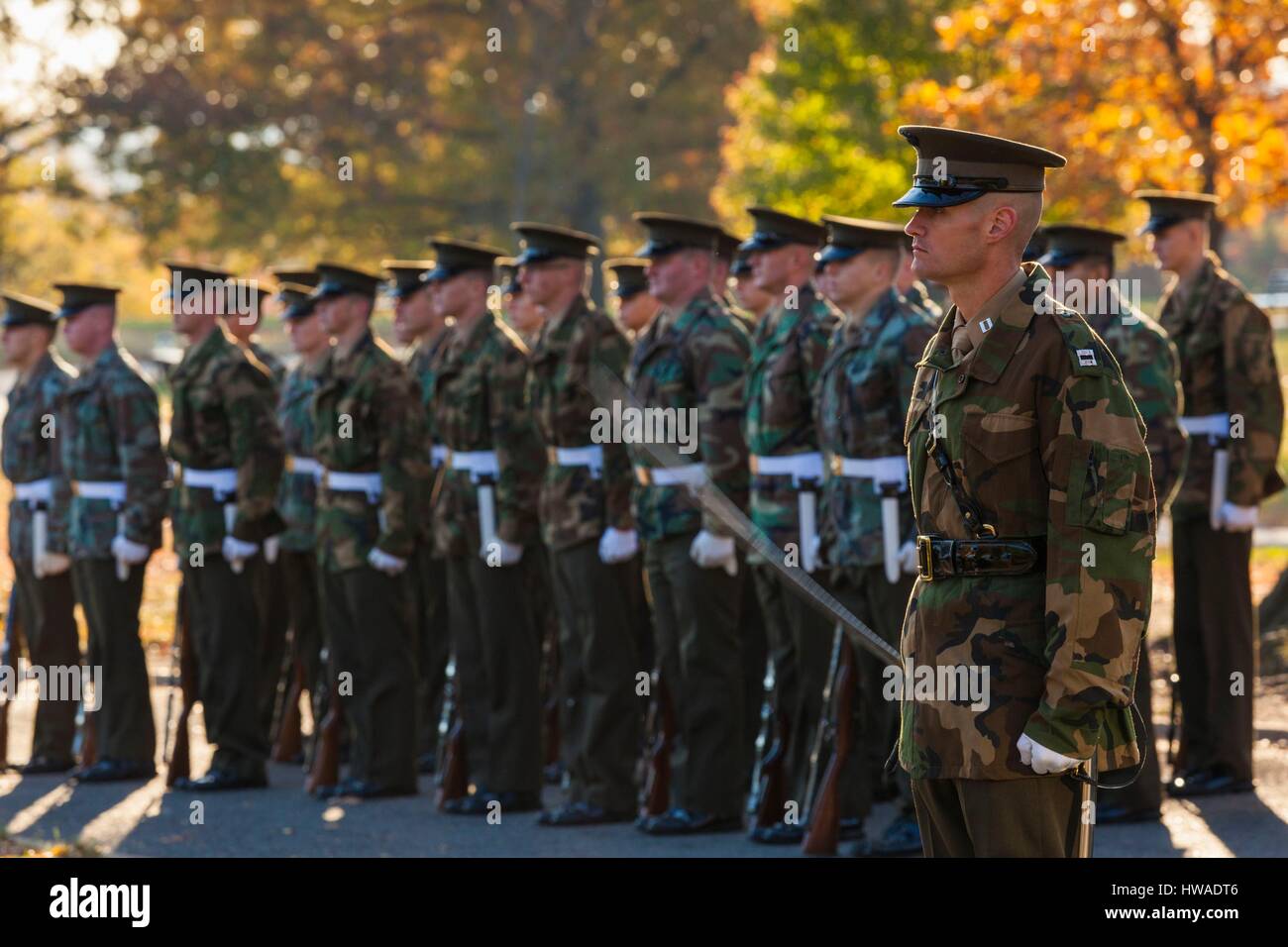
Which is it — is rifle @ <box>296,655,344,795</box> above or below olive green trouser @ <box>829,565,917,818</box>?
below

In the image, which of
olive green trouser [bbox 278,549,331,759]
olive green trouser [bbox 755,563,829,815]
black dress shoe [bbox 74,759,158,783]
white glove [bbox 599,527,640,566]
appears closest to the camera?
olive green trouser [bbox 755,563,829,815]

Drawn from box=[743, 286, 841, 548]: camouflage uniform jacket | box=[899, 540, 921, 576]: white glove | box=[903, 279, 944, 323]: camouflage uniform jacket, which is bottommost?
box=[899, 540, 921, 576]: white glove

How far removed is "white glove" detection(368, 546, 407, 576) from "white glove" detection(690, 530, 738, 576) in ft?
5.44

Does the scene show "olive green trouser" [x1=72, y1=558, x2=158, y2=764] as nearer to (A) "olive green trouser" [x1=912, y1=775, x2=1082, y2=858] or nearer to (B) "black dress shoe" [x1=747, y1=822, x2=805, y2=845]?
(B) "black dress shoe" [x1=747, y1=822, x2=805, y2=845]

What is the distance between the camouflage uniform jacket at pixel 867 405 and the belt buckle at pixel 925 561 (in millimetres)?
3075

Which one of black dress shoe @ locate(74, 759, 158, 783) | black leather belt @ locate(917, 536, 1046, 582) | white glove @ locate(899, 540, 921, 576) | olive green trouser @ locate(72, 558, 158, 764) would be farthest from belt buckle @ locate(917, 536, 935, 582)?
black dress shoe @ locate(74, 759, 158, 783)

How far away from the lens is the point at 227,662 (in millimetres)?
10141

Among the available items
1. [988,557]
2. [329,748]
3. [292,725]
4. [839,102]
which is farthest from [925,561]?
[839,102]

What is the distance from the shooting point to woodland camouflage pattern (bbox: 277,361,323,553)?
10047 millimetres

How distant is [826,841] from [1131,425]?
3.81 m

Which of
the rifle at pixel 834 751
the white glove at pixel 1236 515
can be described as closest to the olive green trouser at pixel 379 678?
the rifle at pixel 834 751

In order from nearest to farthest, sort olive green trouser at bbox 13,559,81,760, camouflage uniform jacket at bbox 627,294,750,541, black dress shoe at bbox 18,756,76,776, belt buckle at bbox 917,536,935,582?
belt buckle at bbox 917,536,935,582 < camouflage uniform jacket at bbox 627,294,750,541 < black dress shoe at bbox 18,756,76,776 < olive green trouser at bbox 13,559,81,760
